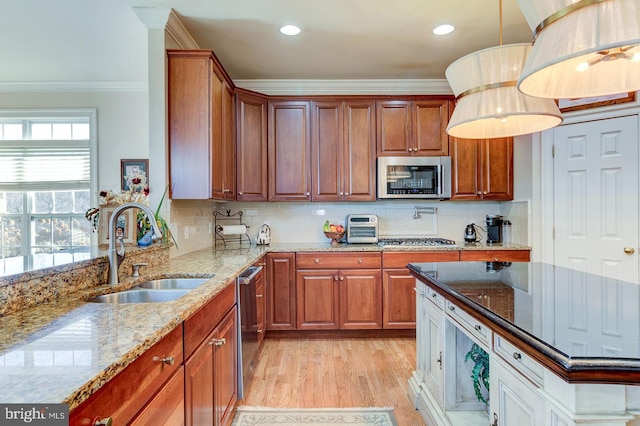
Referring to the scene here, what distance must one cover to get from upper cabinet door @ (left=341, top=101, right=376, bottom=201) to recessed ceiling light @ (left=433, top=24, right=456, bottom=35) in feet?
3.13

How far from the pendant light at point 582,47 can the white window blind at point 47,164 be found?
15.2 feet

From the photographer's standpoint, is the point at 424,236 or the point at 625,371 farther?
the point at 424,236

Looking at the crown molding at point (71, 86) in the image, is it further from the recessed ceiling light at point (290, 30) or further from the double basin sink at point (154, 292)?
the double basin sink at point (154, 292)

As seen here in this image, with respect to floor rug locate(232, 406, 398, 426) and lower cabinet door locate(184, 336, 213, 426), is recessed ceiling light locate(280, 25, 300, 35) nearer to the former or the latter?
lower cabinet door locate(184, 336, 213, 426)

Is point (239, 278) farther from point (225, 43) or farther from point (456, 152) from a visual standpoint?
point (456, 152)

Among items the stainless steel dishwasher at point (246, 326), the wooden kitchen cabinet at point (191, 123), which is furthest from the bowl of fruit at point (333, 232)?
the wooden kitchen cabinet at point (191, 123)

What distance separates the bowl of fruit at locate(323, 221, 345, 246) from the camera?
371cm

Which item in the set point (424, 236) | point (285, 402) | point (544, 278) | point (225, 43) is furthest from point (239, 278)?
point (424, 236)

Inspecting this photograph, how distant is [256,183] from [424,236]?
2002mm

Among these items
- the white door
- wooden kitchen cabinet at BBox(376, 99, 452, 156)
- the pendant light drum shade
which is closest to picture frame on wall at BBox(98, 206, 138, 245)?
the pendant light drum shade

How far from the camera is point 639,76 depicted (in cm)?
126

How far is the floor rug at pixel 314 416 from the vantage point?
203cm

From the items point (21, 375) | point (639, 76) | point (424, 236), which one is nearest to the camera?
point (21, 375)

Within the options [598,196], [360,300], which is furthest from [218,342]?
[598,196]
